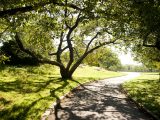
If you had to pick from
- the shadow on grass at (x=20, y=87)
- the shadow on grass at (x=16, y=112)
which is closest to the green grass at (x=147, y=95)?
the shadow on grass at (x=16, y=112)

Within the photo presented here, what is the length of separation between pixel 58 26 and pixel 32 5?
335cm

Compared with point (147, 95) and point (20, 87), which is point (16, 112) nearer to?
point (20, 87)

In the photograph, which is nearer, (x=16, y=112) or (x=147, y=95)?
(x=16, y=112)

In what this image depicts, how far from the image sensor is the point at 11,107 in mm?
12727

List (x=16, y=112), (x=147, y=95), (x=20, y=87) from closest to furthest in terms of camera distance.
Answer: (x=16, y=112) < (x=20, y=87) < (x=147, y=95)

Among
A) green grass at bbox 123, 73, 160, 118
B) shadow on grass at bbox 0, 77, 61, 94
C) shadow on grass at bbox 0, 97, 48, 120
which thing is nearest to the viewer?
shadow on grass at bbox 0, 97, 48, 120

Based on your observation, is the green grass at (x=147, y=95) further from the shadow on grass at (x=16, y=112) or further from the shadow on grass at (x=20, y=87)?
the shadow on grass at (x=20, y=87)

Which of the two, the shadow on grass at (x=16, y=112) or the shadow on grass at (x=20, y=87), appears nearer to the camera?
the shadow on grass at (x=16, y=112)

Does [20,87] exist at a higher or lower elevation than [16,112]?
higher

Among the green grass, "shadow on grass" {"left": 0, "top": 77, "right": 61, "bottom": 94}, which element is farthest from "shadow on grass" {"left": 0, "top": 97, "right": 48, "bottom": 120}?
the green grass

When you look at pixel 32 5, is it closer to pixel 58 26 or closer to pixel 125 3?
pixel 58 26

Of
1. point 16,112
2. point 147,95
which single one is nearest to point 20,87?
point 16,112

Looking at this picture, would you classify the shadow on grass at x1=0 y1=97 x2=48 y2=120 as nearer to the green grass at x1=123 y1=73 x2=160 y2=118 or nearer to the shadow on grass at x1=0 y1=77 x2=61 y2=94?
the shadow on grass at x1=0 y1=77 x2=61 y2=94

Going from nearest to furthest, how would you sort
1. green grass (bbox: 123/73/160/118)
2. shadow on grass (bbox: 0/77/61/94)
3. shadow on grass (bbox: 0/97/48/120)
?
shadow on grass (bbox: 0/97/48/120)
green grass (bbox: 123/73/160/118)
shadow on grass (bbox: 0/77/61/94)
